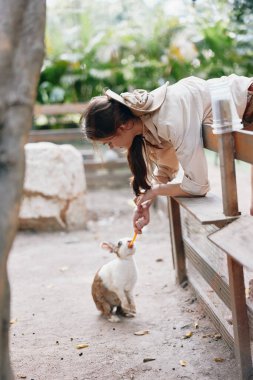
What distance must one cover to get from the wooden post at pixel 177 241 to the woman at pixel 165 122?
913mm

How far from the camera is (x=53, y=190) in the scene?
644 centimetres

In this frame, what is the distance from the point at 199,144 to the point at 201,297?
1.16 meters

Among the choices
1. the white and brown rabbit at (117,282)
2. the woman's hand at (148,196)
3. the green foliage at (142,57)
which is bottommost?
the white and brown rabbit at (117,282)

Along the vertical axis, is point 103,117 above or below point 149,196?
above

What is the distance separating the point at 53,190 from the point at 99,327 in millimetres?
3027

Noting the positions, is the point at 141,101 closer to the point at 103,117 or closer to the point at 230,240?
the point at 103,117

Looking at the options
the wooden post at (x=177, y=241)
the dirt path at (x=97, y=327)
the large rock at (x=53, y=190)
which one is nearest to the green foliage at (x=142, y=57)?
the large rock at (x=53, y=190)

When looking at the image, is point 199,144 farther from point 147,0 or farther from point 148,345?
point 147,0

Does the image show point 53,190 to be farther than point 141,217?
Yes

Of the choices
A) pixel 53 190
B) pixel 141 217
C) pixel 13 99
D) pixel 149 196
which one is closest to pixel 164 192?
pixel 149 196

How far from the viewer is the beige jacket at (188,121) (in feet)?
9.64

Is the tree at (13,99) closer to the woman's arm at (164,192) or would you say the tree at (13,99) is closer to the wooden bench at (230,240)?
the wooden bench at (230,240)

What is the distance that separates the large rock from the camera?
21.1 ft

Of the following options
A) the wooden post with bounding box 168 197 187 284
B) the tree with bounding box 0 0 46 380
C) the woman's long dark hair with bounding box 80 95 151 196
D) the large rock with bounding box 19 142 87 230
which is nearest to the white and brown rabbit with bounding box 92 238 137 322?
the wooden post with bounding box 168 197 187 284
